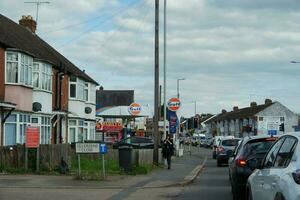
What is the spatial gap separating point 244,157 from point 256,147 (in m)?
0.72

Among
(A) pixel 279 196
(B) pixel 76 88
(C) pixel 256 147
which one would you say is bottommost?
(A) pixel 279 196

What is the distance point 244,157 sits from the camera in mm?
14141

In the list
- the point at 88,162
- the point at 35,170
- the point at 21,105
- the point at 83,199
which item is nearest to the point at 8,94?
the point at 21,105

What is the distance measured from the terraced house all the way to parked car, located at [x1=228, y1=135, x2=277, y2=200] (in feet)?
47.9

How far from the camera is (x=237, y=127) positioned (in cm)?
11356

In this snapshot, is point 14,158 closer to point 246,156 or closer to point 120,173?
point 120,173

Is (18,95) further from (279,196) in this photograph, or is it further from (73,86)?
(279,196)

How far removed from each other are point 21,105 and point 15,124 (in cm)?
99

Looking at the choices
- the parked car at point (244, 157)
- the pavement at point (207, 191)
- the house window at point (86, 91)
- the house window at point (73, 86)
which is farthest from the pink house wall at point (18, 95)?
the parked car at point (244, 157)

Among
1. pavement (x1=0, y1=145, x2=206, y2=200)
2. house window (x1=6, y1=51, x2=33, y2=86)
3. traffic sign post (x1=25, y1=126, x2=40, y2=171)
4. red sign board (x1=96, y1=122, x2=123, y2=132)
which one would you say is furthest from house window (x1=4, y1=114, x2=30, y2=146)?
red sign board (x1=96, y1=122, x2=123, y2=132)

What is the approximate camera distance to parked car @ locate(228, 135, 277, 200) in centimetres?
1370

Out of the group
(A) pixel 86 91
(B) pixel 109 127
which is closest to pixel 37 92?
(A) pixel 86 91

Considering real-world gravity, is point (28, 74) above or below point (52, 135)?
above

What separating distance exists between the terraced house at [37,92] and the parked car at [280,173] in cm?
1947
